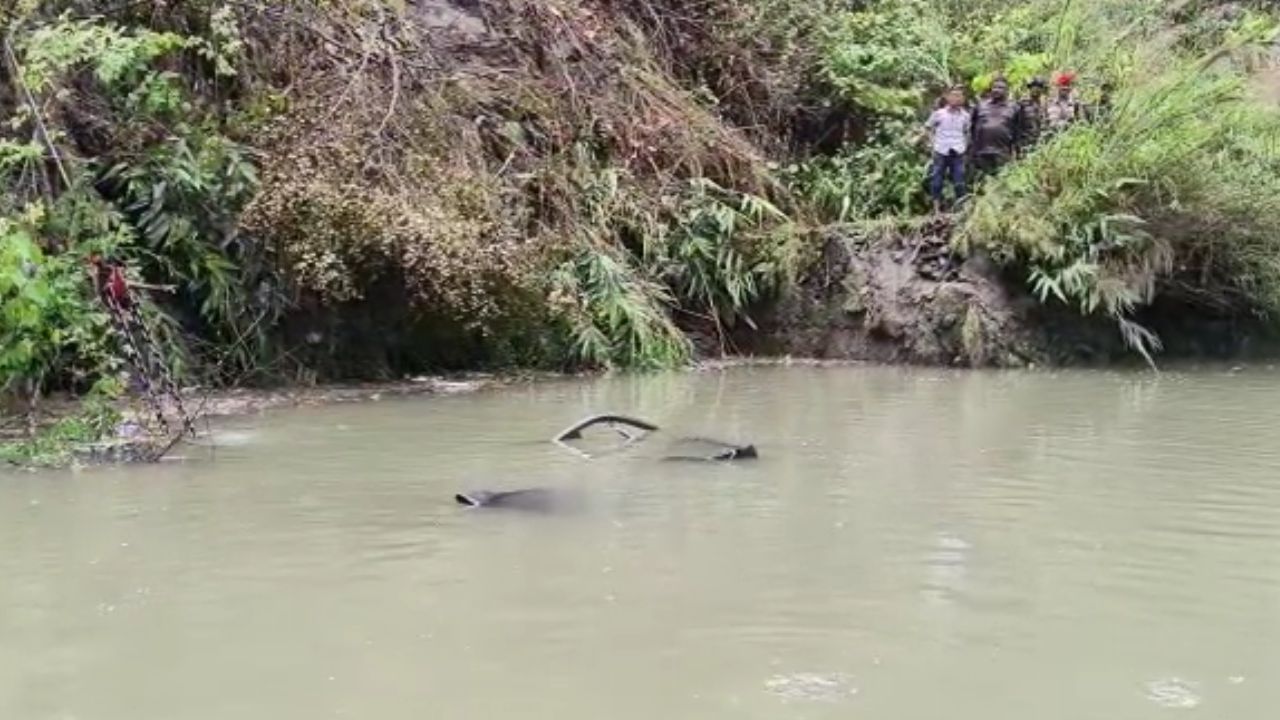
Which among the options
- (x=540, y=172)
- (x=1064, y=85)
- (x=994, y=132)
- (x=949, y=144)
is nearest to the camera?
(x=540, y=172)

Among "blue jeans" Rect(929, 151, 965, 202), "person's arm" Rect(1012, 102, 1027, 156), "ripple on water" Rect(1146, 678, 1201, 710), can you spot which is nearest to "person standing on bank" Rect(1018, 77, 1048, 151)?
"person's arm" Rect(1012, 102, 1027, 156)

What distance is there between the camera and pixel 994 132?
1642 centimetres

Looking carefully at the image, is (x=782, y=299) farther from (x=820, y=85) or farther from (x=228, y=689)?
(x=228, y=689)

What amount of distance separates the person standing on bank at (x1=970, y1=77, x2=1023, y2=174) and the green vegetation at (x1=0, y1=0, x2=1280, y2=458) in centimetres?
38

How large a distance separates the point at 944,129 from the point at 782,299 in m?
2.27

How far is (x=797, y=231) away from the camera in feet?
53.7

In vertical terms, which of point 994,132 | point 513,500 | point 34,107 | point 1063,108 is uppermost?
point 1063,108

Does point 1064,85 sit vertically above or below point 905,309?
above

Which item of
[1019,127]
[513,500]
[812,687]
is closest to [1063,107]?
[1019,127]

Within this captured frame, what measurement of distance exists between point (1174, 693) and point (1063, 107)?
12638mm

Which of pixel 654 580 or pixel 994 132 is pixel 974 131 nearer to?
pixel 994 132

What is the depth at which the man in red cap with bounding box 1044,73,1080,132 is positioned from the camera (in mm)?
16578

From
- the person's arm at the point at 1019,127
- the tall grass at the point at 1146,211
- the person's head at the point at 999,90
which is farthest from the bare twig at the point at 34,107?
the person's arm at the point at 1019,127

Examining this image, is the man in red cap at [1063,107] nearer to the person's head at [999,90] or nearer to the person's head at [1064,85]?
the person's head at [1064,85]
